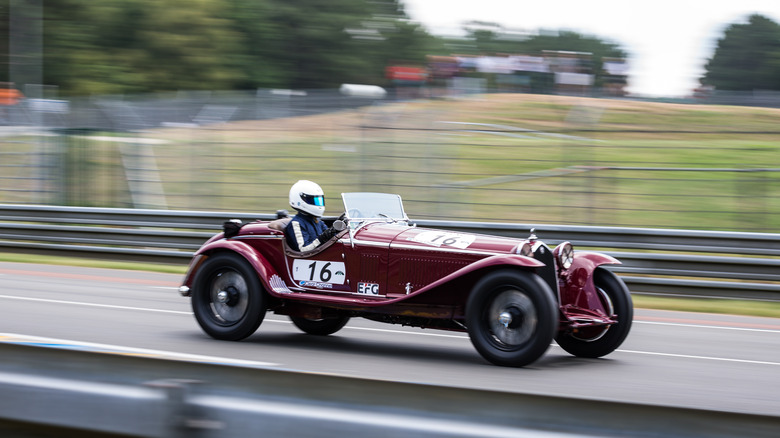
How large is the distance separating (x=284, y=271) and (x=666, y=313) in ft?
17.1

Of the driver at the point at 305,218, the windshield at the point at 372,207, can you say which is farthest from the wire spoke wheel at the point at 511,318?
the driver at the point at 305,218

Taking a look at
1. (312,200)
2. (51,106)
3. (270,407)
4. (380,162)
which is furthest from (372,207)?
(51,106)

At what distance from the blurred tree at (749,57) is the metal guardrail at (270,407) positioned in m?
24.6

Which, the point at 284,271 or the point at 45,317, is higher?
the point at 284,271

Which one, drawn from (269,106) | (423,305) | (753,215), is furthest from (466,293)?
(269,106)

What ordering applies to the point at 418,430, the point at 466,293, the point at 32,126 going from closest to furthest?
the point at 418,430, the point at 466,293, the point at 32,126

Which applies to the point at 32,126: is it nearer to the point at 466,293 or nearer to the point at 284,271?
the point at 284,271

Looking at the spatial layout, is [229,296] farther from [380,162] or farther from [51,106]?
[51,106]

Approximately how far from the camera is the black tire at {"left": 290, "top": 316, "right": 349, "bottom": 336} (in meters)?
8.30

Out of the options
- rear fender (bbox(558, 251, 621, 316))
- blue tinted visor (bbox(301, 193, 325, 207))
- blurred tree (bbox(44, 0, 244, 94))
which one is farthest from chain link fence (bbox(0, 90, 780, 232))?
blurred tree (bbox(44, 0, 244, 94))

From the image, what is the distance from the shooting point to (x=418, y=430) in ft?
8.41

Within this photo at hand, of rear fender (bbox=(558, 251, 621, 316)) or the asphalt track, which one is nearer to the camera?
the asphalt track

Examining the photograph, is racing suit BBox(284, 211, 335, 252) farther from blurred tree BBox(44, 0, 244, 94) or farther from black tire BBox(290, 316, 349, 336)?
blurred tree BBox(44, 0, 244, 94)

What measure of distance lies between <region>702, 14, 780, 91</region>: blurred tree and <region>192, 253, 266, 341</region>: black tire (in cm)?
2080
